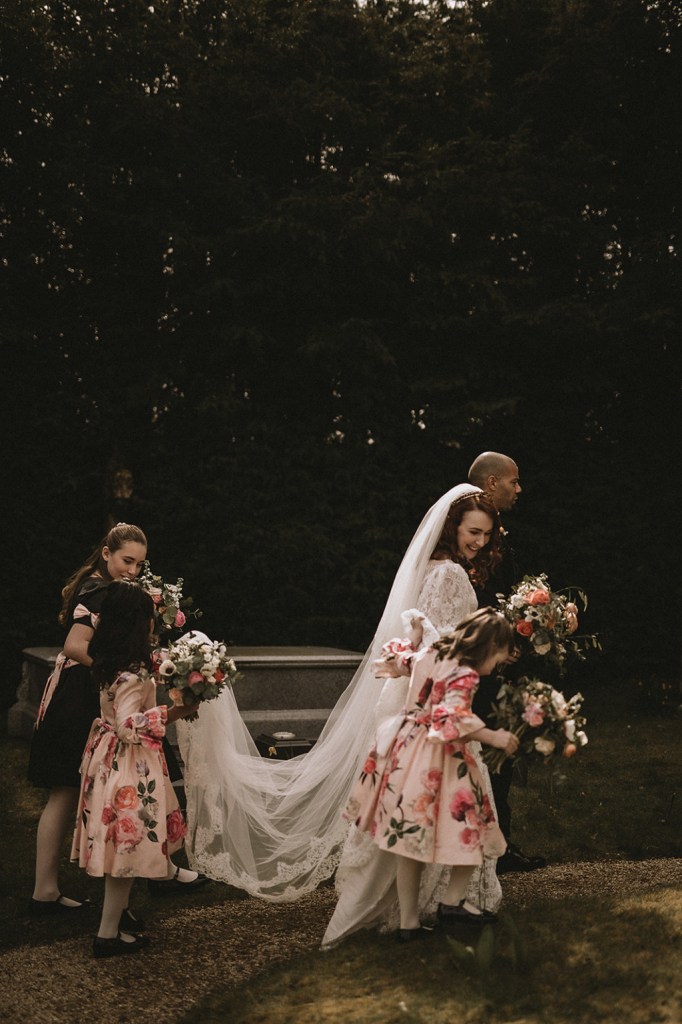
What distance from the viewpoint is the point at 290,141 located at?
11711mm

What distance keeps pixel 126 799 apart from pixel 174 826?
0.34m

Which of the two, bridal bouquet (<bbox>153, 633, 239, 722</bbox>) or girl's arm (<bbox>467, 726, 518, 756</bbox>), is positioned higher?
bridal bouquet (<bbox>153, 633, 239, 722</bbox>)

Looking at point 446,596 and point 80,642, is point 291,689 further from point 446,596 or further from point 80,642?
point 446,596

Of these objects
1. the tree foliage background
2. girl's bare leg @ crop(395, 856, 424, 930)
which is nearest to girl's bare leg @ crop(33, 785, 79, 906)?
girl's bare leg @ crop(395, 856, 424, 930)

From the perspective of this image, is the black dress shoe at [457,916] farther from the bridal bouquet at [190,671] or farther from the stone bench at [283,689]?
the stone bench at [283,689]

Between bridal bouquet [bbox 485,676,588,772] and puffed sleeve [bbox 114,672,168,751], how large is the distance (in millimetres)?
1479

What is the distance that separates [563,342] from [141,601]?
27.8 feet

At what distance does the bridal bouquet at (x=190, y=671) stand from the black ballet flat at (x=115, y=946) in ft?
3.42

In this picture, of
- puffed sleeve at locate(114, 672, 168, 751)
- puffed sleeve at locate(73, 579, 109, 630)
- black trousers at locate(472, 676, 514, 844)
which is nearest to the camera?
puffed sleeve at locate(114, 672, 168, 751)

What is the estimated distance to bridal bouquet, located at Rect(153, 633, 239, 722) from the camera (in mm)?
4562

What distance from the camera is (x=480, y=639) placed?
13.1 ft

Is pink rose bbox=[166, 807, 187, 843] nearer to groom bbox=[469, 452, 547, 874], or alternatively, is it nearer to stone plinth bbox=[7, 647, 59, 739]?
groom bbox=[469, 452, 547, 874]

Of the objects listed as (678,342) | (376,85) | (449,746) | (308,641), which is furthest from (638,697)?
(376,85)

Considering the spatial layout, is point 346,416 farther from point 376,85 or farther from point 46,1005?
point 46,1005
